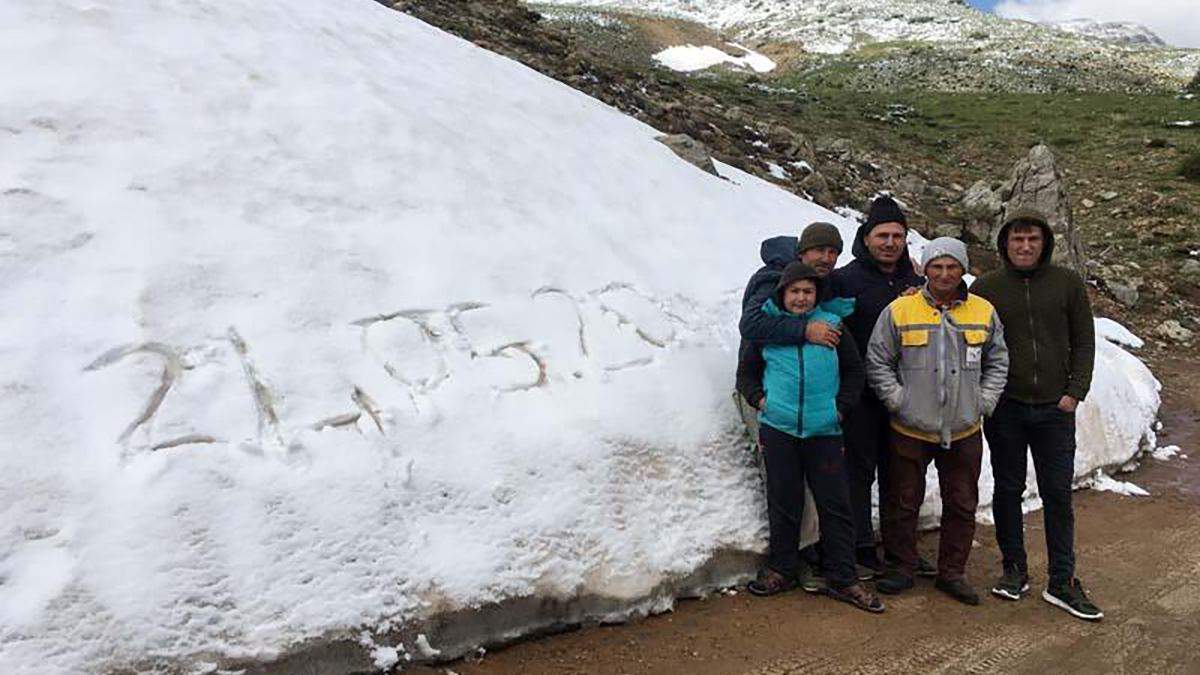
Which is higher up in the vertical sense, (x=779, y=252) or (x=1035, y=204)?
(x=1035, y=204)

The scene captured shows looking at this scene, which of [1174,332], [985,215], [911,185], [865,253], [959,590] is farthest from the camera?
[911,185]

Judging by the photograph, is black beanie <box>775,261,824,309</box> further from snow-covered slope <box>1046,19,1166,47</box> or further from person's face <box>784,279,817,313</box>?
snow-covered slope <box>1046,19,1166,47</box>

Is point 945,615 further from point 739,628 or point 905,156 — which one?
point 905,156

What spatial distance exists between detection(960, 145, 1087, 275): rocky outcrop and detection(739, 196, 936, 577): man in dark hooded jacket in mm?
10992

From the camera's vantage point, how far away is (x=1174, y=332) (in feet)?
45.1

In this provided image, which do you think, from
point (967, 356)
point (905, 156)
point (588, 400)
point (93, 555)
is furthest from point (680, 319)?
point (905, 156)

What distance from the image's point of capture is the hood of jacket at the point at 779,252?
524 cm

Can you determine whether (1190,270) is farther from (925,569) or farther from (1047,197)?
(925,569)

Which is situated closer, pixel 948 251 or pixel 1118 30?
pixel 948 251

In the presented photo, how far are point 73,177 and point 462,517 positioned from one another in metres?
3.11

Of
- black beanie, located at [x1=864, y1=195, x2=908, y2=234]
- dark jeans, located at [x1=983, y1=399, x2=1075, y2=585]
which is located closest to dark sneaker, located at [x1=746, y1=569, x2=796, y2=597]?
dark jeans, located at [x1=983, y1=399, x2=1075, y2=585]

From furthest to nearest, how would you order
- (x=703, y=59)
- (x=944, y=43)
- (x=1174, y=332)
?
(x=703, y=59) → (x=944, y=43) → (x=1174, y=332)

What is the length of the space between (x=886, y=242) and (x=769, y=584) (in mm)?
2245

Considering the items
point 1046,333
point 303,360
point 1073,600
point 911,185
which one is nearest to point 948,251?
point 1046,333
